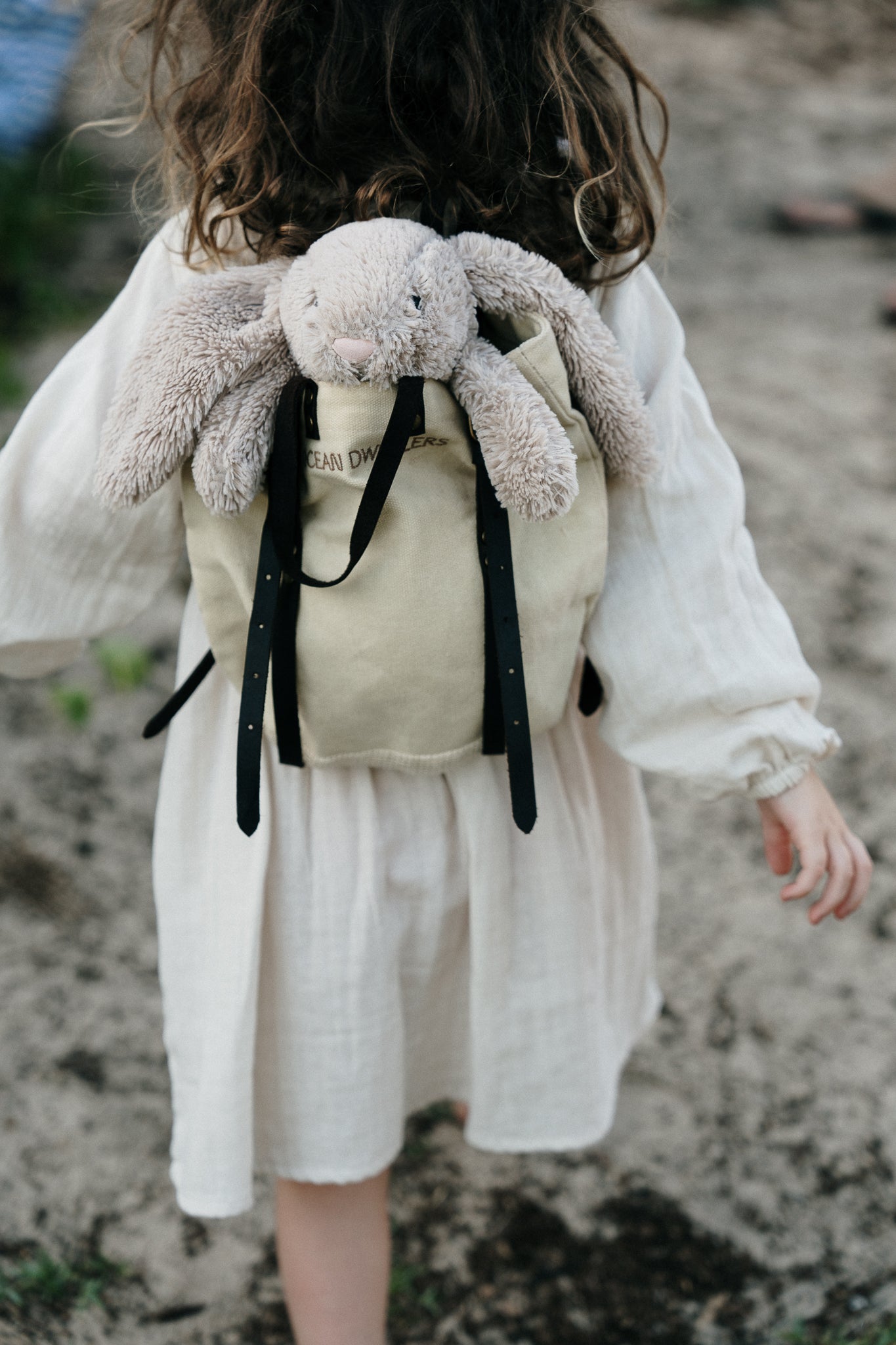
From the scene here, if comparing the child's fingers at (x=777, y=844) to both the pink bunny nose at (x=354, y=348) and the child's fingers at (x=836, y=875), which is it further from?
the pink bunny nose at (x=354, y=348)

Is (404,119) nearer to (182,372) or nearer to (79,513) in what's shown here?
(182,372)

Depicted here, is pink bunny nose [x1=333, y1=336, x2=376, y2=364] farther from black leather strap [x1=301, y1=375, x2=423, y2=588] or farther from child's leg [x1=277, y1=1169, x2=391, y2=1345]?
child's leg [x1=277, y1=1169, x2=391, y2=1345]

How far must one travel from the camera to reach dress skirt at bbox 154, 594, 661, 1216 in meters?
1.06

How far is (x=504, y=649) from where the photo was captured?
2.92ft

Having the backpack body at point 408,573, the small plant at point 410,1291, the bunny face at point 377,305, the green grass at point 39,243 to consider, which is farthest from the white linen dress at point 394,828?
the green grass at point 39,243

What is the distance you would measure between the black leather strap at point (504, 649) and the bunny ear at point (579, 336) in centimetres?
10

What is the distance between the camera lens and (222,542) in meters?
0.89

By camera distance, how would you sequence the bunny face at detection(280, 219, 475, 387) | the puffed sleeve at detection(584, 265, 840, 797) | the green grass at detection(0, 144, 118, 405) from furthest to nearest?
the green grass at detection(0, 144, 118, 405) → the puffed sleeve at detection(584, 265, 840, 797) → the bunny face at detection(280, 219, 475, 387)

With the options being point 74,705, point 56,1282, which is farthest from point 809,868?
point 74,705

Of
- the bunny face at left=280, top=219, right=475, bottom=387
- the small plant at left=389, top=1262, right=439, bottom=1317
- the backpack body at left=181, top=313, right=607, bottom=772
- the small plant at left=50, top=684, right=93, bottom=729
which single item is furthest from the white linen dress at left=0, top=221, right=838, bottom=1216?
the small plant at left=50, top=684, right=93, bottom=729

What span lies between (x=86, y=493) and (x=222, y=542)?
18 cm

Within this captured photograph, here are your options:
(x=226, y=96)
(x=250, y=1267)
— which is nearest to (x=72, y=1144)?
(x=250, y=1267)

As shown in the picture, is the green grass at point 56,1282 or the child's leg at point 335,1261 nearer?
the child's leg at point 335,1261

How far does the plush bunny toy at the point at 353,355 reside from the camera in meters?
0.78
